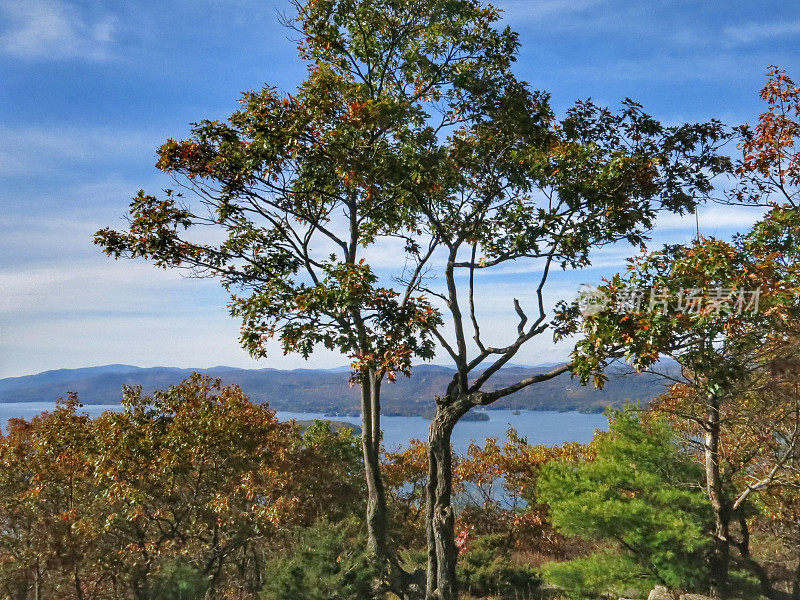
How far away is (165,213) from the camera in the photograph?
27.6 ft

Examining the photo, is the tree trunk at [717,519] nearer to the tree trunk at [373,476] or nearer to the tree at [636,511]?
the tree at [636,511]

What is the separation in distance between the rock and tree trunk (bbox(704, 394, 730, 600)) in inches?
24.8

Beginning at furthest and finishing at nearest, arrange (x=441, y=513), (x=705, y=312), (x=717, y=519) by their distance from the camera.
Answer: (x=717, y=519), (x=441, y=513), (x=705, y=312)

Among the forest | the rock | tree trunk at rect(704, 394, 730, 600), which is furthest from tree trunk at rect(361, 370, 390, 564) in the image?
tree trunk at rect(704, 394, 730, 600)

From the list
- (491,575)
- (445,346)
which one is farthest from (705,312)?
(491,575)

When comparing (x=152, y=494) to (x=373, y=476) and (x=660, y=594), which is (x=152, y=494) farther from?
(x=660, y=594)

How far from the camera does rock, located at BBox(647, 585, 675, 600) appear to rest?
9055mm

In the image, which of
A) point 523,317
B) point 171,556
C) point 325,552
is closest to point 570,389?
point 523,317

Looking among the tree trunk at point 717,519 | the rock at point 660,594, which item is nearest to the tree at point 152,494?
the rock at point 660,594

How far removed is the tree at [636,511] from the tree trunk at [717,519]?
7.4 inches

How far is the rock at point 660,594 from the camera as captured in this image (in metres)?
9.05

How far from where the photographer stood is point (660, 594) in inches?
361

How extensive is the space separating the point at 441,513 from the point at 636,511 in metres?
3.52

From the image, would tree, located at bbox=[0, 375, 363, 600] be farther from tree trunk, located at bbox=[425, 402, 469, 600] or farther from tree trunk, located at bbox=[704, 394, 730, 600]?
tree trunk, located at bbox=[704, 394, 730, 600]
